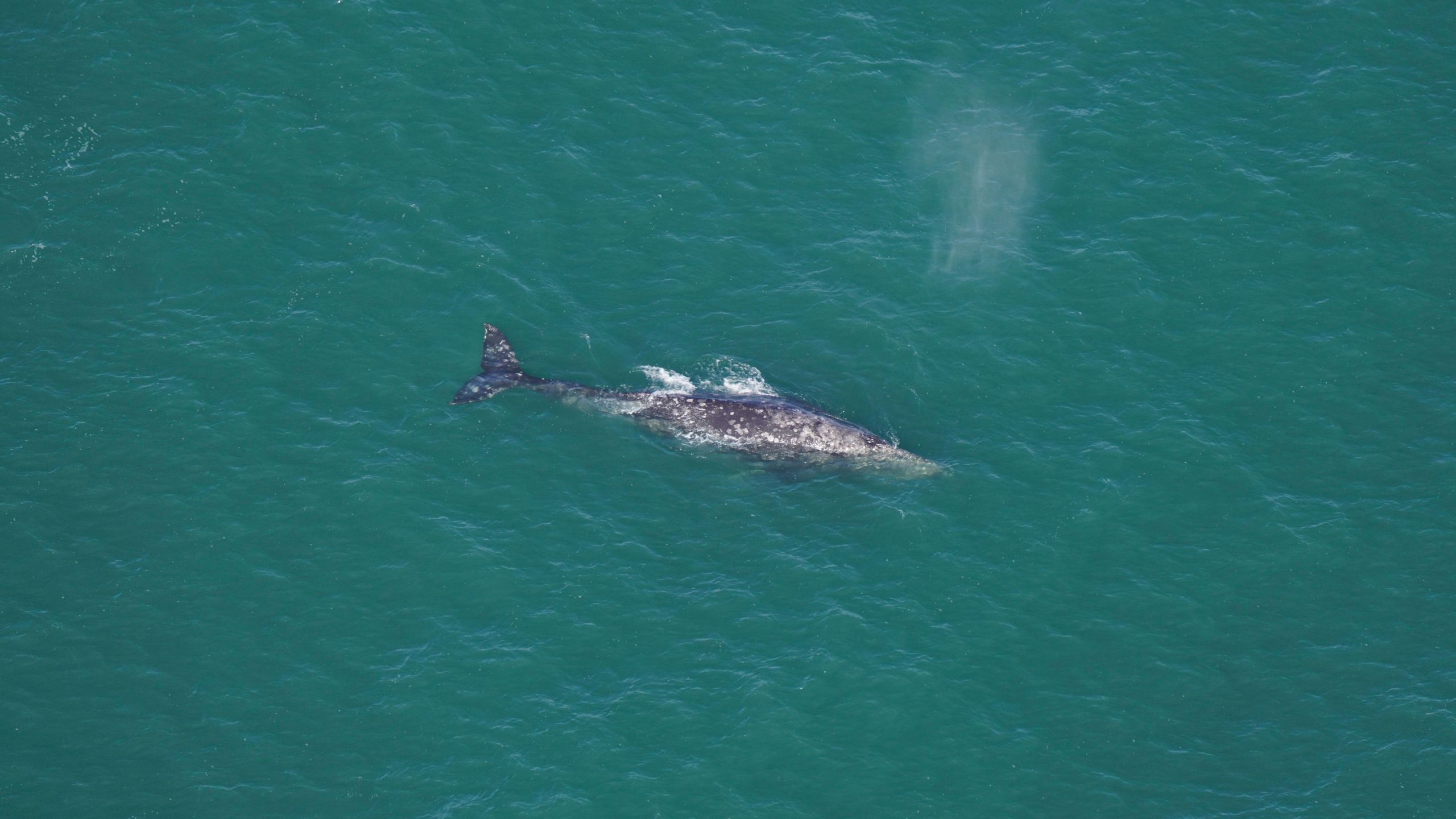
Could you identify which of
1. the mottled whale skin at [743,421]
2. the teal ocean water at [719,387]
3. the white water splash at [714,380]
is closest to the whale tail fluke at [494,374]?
the mottled whale skin at [743,421]

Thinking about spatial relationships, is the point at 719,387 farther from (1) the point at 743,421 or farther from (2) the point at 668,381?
(2) the point at 668,381

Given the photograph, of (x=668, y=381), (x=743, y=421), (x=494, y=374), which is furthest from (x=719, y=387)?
(x=494, y=374)

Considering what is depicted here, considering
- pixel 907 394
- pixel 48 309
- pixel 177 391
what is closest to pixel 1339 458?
pixel 907 394

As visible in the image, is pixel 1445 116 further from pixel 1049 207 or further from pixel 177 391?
pixel 177 391

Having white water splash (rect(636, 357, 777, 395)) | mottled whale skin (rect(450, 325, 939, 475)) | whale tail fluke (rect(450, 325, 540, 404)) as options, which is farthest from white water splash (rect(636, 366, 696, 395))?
whale tail fluke (rect(450, 325, 540, 404))

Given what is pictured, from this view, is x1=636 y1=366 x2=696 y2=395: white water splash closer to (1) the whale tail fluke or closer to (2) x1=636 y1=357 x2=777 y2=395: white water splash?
(2) x1=636 y1=357 x2=777 y2=395: white water splash

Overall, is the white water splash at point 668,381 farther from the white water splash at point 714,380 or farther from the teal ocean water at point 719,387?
the teal ocean water at point 719,387
